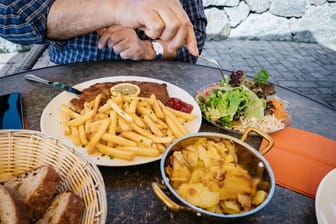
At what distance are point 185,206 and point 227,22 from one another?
17.1 feet

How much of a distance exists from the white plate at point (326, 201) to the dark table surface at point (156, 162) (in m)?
0.08

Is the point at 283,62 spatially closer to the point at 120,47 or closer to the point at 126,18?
the point at 120,47

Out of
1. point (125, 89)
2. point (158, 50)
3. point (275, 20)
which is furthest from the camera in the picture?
point (275, 20)

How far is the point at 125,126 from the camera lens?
1.30 meters

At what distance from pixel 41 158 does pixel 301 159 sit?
1.07 m

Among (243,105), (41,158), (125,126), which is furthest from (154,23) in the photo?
(41,158)

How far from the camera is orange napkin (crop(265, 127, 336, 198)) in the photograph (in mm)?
1208

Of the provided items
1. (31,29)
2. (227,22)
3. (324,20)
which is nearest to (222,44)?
(227,22)

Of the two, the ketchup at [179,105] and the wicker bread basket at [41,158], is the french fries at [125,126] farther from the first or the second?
the wicker bread basket at [41,158]

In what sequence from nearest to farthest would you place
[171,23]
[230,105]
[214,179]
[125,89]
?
[214,179]
[171,23]
[230,105]
[125,89]

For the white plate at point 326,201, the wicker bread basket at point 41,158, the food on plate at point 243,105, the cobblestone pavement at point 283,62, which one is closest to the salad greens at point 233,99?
the food on plate at point 243,105

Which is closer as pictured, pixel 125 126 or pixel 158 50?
pixel 125 126

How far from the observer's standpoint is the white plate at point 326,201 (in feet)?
3.24

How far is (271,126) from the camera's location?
1.48 m
